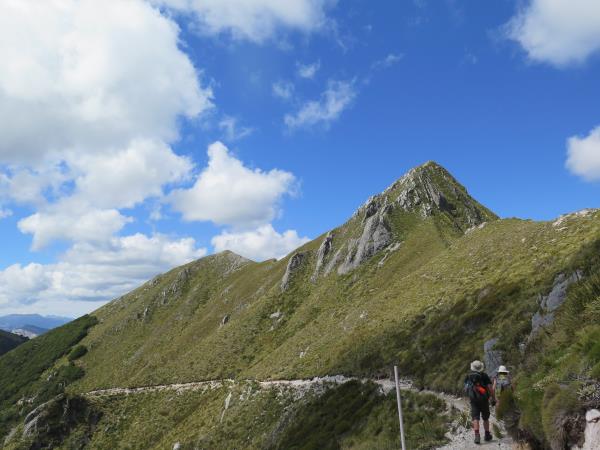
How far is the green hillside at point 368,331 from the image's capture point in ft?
55.8

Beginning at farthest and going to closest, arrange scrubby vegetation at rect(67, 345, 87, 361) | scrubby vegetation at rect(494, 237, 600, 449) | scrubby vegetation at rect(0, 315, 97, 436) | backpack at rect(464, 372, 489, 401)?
scrubby vegetation at rect(67, 345, 87, 361) → scrubby vegetation at rect(0, 315, 97, 436) → backpack at rect(464, 372, 489, 401) → scrubby vegetation at rect(494, 237, 600, 449)

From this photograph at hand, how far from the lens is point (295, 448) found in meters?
28.7

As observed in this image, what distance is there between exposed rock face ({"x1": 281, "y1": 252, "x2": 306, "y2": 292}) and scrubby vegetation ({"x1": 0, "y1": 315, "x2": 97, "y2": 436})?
204ft

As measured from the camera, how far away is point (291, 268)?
Answer: 100312mm

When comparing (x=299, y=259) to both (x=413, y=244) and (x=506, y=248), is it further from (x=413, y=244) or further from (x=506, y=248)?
(x=506, y=248)

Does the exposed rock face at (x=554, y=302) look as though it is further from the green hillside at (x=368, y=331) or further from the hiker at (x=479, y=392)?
the hiker at (x=479, y=392)

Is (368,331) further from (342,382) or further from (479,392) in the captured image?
(479,392)

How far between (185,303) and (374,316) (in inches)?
3584

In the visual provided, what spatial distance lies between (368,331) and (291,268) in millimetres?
54100

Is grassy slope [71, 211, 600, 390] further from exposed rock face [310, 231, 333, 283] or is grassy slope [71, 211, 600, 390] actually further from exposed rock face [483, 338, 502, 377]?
exposed rock face [310, 231, 333, 283]

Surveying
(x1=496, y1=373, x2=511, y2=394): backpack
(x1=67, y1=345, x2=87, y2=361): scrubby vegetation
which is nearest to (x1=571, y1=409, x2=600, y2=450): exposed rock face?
(x1=496, y1=373, x2=511, y2=394): backpack

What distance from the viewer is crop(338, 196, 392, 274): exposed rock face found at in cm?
8350

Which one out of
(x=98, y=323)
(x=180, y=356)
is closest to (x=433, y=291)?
(x=180, y=356)

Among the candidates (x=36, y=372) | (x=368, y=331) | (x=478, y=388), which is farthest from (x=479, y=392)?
(x=36, y=372)
